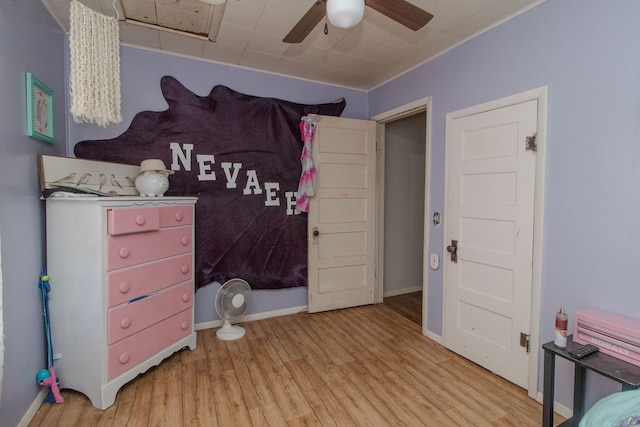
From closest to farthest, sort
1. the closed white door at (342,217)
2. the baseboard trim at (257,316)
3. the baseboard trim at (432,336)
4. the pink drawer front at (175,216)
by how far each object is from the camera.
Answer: the pink drawer front at (175,216) → the baseboard trim at (432,336) → the baseboard trim at (257,316) → the closed white door at (342,217)

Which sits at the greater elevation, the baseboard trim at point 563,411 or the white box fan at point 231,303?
the white box fan at point 231,303

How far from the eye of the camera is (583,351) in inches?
59.4

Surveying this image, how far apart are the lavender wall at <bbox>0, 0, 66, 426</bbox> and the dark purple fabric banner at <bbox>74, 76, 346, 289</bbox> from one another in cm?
77

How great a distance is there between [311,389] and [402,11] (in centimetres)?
223

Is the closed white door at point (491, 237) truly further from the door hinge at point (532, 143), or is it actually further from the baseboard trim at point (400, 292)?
the baseboard trim at point (400, 292)

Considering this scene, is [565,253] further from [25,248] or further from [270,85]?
[25,248]

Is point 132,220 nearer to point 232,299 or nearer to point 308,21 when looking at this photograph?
point 232,299

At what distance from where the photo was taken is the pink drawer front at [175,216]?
87.4 inches

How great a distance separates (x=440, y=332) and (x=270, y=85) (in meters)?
2.82

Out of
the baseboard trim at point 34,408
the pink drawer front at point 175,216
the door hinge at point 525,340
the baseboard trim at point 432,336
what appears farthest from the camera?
the baseboard trim at point 432,336

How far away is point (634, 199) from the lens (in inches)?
60.8

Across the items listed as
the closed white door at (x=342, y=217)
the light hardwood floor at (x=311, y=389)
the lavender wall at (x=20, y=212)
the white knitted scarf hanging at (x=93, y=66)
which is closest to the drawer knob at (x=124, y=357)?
the light hardwood floor at (x=311, y=389)

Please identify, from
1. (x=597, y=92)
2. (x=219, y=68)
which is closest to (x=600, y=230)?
(x=597, y=92)

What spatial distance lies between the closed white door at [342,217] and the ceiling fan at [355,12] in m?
1.66
